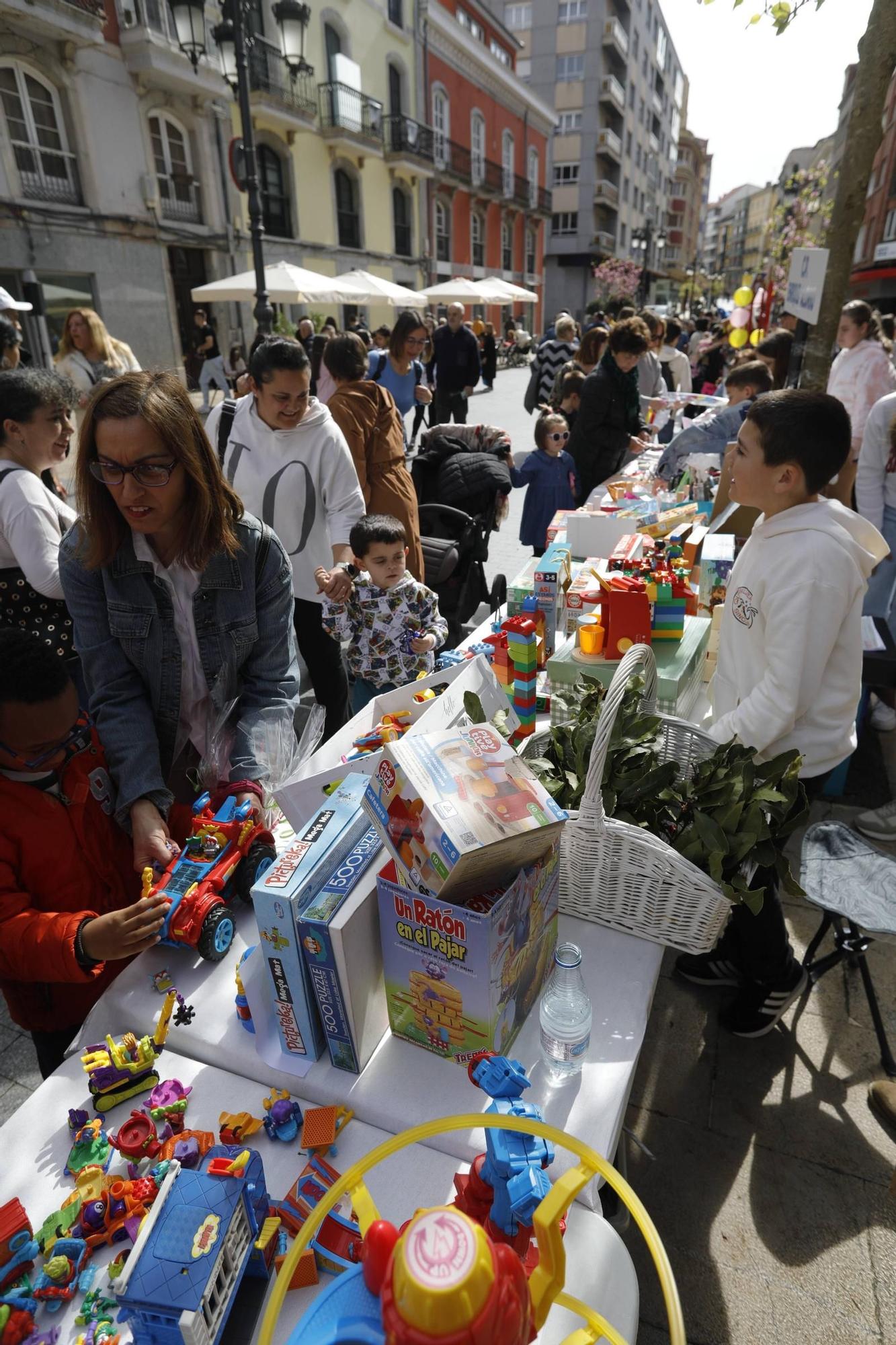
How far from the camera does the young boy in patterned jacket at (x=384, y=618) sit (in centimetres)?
289

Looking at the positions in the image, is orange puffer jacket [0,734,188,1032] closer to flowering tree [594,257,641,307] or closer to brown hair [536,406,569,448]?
brown hair [536,406,569,448]

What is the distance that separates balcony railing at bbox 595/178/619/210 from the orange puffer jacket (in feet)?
155

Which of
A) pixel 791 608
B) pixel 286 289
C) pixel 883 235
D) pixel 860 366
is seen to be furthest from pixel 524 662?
pixel 883 235

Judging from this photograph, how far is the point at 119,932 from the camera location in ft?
4.47

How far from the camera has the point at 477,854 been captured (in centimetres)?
108

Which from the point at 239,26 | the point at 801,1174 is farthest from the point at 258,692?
the point at 239,26

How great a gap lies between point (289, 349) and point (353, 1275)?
293 centimetres

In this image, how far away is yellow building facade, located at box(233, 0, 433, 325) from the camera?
17.8 meters

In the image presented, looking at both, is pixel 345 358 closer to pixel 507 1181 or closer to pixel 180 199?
pixel 507 1181

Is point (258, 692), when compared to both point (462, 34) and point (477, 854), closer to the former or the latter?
point (477, 854)

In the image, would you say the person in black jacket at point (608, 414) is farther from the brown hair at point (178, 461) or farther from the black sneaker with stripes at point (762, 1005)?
the brown hair at point (178, 461)

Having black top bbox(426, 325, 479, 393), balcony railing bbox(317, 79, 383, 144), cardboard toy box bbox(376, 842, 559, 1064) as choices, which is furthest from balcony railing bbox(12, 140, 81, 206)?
cardboard toy box bbox(376, 842, 559, 1064)

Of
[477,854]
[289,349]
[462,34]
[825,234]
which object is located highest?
[462,34]

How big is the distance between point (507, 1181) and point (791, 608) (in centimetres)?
150
